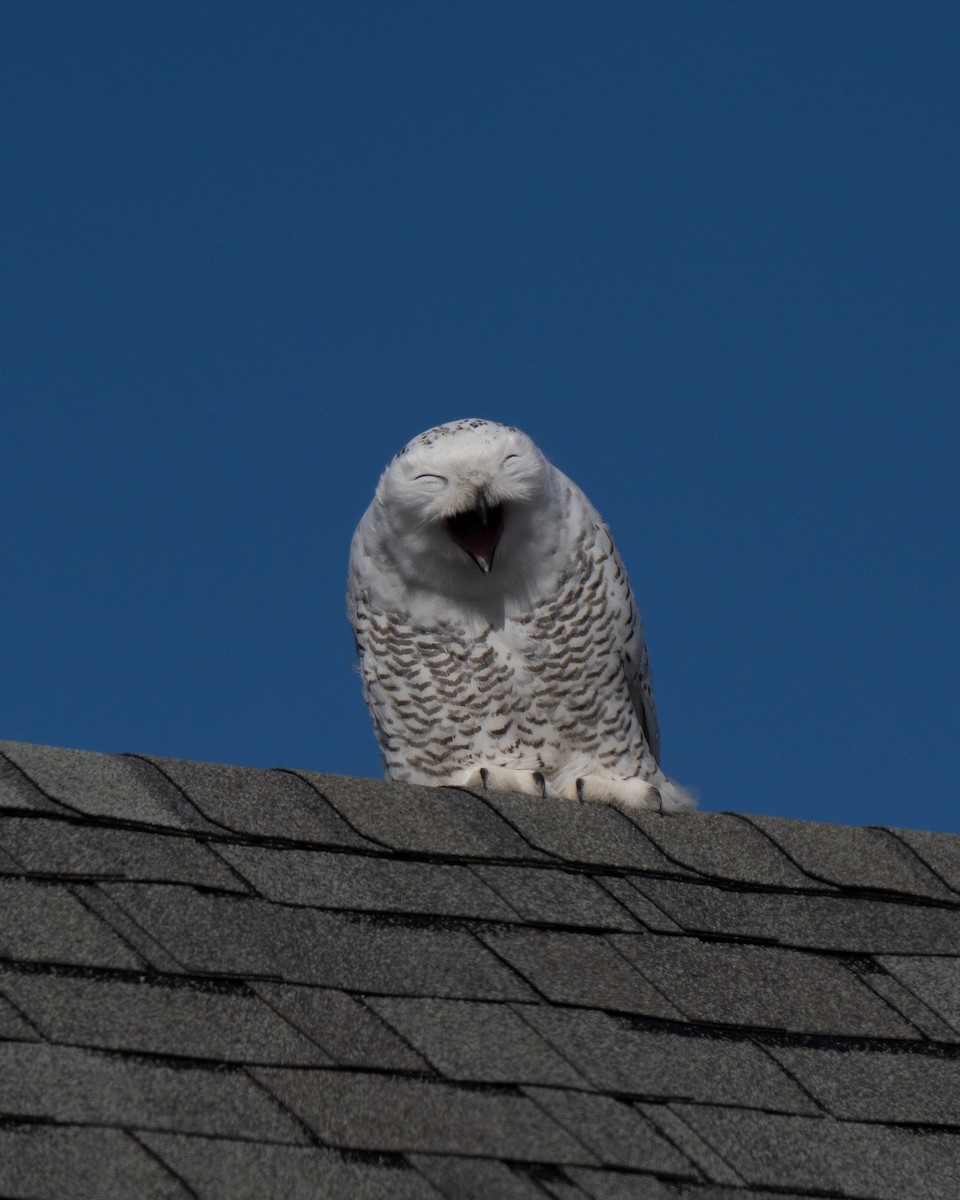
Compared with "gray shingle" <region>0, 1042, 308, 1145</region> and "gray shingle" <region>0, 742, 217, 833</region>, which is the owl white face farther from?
"gray shingle" <region>0, 1042, 308, 1145</region>

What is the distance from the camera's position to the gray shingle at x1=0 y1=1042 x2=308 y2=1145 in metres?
2.11

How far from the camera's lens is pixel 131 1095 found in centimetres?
216

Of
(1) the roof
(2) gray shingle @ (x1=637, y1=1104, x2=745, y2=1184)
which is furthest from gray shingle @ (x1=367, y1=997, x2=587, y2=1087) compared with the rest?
(2) gray shingle @ (x1=637, y1=1104, x2=745, y2=1184)

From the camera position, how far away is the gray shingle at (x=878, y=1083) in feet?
8.54

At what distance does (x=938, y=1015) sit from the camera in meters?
2.86

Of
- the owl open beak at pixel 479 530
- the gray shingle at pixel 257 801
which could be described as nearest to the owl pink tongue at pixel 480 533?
the owl open beak at pixel 479 530

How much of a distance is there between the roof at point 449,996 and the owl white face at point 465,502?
4.19 ft

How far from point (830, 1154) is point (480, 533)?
217 centimetres

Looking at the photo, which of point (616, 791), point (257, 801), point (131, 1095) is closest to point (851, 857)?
point (257, 801)

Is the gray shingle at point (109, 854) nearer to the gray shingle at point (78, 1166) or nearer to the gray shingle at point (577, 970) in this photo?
the gray shingle at point (577, 970)

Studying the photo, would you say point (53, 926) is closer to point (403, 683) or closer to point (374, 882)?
point (374, 882)

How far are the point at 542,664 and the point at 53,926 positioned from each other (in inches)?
87.2

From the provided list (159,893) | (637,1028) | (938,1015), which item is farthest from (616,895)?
(159,893)

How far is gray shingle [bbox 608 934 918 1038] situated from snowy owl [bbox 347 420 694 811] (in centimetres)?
144
